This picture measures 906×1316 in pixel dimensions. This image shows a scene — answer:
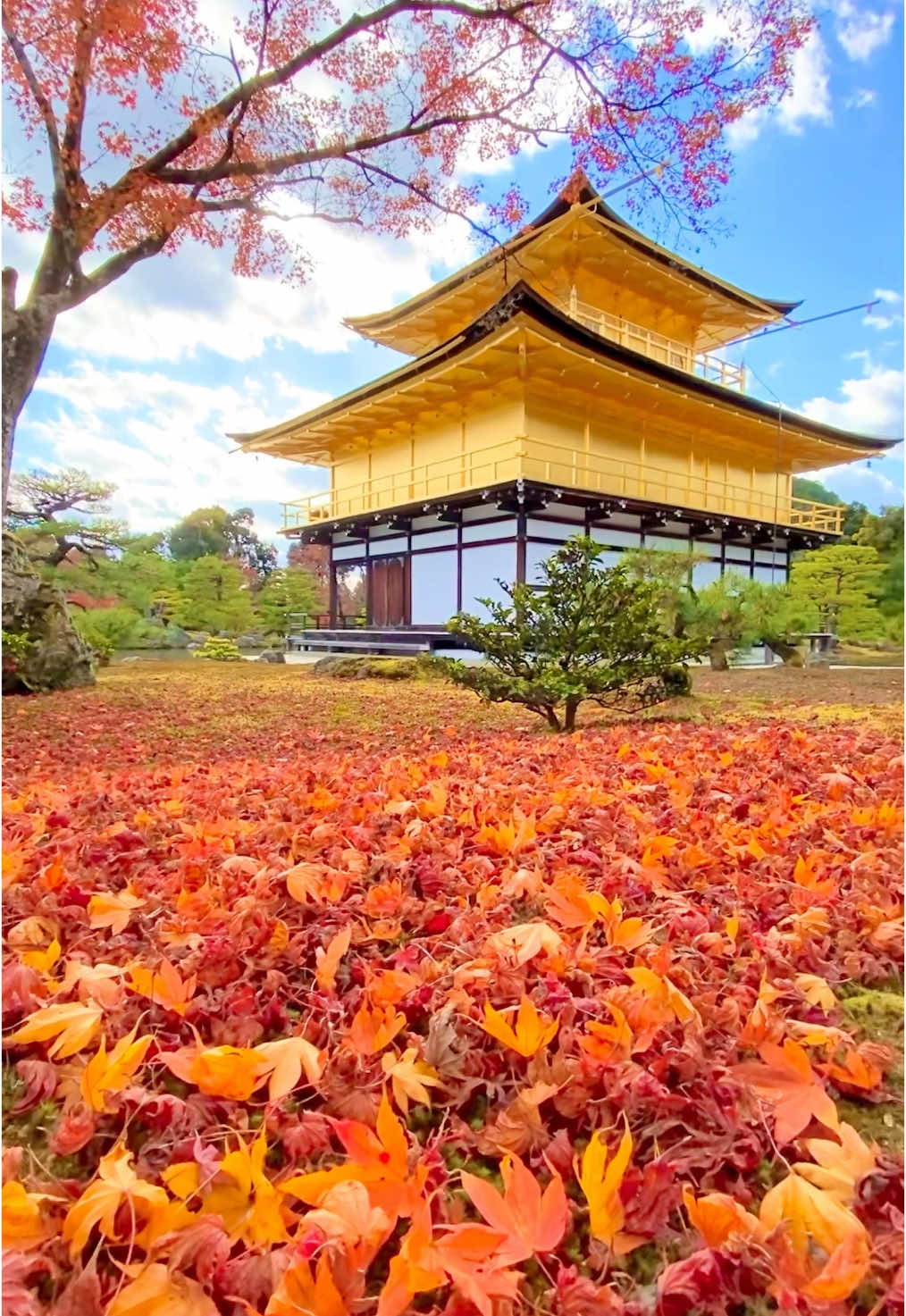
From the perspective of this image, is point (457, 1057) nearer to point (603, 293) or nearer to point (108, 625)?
point (108, 625)

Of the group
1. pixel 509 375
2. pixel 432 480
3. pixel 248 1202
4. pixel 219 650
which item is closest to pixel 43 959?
pixel 248 1202

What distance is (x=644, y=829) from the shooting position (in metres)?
1.22

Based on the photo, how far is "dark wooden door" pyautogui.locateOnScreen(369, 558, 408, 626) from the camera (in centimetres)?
289

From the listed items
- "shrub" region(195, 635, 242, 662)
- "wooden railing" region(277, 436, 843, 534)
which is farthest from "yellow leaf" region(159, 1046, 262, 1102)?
"wooden railing" region(277, 436, 843, 534)

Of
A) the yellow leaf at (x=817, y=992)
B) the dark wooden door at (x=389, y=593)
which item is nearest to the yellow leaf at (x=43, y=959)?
the yellow leaf at (x=817, y=992)

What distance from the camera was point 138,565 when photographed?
135 cm

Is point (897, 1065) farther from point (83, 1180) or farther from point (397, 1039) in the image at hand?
point (83, 1180)

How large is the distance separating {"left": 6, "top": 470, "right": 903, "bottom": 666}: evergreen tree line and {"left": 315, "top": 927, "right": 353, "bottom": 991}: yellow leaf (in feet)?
2.76

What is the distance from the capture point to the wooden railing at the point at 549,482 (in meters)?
2.43

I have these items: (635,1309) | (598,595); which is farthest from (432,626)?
(635,1309)

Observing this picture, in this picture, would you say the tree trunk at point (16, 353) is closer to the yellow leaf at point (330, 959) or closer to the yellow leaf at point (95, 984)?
the yellow leaf at point (95, 984)

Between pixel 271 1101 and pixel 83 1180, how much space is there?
157 millimetres

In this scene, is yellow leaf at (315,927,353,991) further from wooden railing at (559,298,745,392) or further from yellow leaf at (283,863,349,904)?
wooden railing at (559,298,745,392)

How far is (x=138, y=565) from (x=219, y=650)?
44cm
